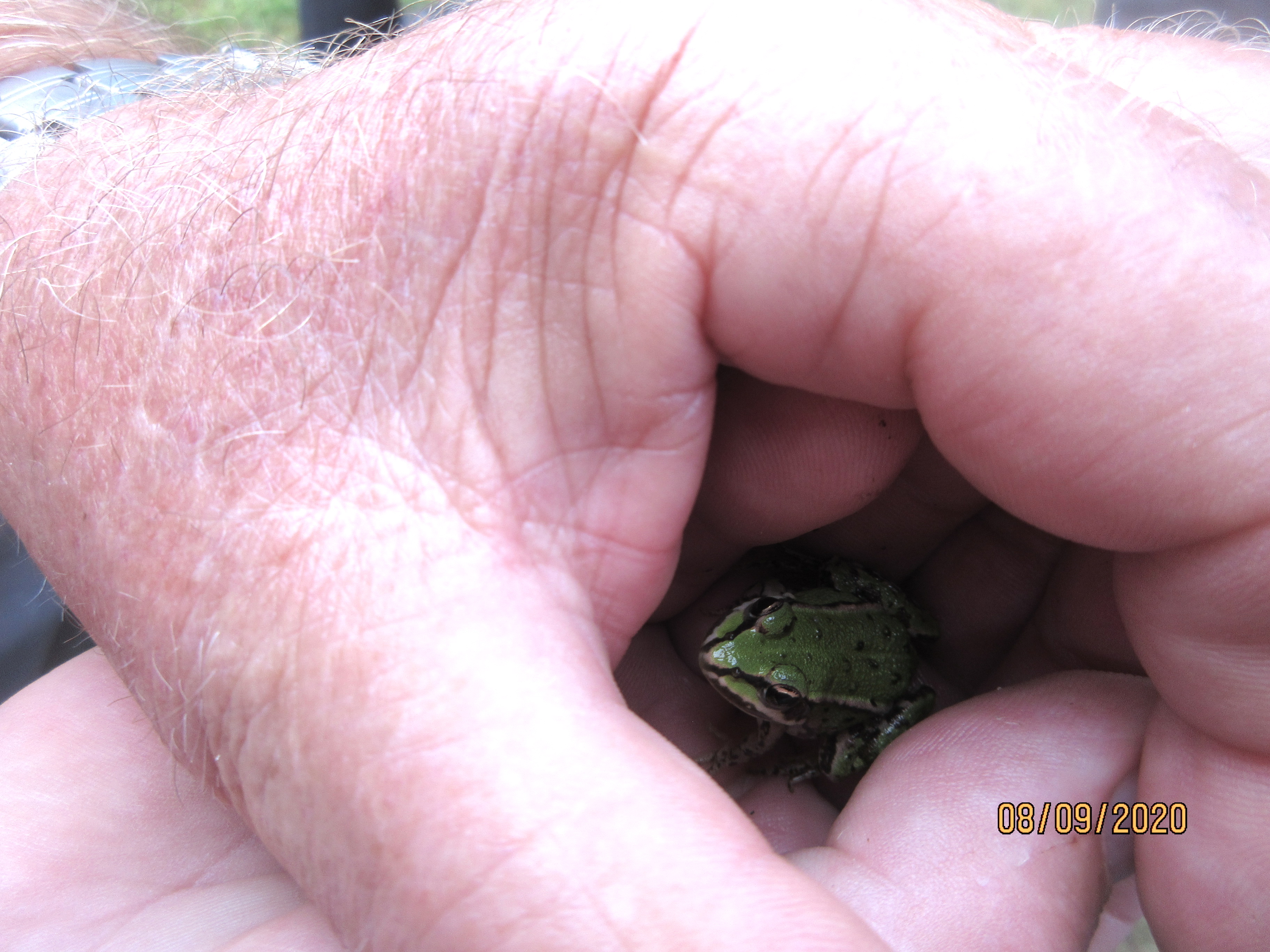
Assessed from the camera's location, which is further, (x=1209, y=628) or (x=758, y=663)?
(x=758, y=663)

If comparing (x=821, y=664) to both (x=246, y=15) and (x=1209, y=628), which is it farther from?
(x=246, y=15)

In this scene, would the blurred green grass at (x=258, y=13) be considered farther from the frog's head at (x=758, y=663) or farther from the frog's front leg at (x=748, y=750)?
the frog's front leg at (x=748, y=750)

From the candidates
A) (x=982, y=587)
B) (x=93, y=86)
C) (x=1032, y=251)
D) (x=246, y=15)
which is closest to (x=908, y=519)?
(x=982, y=587)

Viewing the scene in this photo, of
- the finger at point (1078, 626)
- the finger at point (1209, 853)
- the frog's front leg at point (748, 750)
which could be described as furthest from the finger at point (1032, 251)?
the frog's front leg at point (748, 750)

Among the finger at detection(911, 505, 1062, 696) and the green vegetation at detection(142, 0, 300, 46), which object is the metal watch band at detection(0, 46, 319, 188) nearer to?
the finger at detection(911, 505, 1062, 696)

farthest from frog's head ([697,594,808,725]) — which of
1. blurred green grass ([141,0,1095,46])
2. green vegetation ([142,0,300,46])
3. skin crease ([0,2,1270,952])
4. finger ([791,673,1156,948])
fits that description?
green vegetation ([142,0,300,46])

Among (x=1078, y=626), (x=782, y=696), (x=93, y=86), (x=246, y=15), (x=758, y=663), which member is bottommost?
(x=782, y=696)

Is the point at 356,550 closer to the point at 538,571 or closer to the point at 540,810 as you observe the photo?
the point at 538,571
